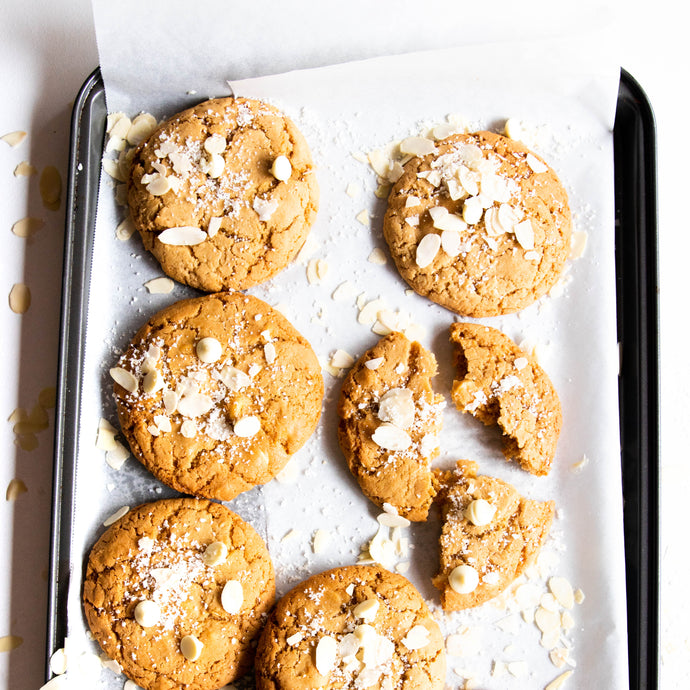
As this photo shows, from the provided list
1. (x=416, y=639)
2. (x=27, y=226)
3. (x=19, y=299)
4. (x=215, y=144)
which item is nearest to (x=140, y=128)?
(x=215, y=144)

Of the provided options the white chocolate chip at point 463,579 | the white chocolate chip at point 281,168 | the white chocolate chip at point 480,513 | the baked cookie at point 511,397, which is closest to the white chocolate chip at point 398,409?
the baked cookie at point 511,397

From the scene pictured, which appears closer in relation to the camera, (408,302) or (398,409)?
(398,409)

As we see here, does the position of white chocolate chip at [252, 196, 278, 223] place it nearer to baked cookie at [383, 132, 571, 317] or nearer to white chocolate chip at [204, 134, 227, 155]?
white chocolate chip at [204, 134, 227, 155]

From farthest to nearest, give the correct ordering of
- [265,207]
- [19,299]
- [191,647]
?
[19,299]
[265,207]
[191,647]

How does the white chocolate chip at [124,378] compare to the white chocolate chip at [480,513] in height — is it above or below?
above

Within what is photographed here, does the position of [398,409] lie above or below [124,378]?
below

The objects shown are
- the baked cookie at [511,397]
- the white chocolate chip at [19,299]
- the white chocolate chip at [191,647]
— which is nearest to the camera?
the white chocolate chip at [191,647]

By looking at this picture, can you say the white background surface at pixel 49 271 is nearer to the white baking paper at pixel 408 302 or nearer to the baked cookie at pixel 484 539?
the white baking paper at pixel 408 302

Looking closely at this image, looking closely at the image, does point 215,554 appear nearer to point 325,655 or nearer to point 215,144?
point 325,655
